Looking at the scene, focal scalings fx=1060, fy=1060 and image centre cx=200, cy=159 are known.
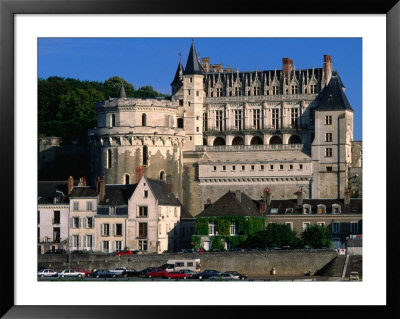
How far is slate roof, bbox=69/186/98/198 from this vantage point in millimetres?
41925

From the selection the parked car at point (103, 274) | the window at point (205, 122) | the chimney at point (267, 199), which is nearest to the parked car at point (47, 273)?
the parked car at point (103, 274)

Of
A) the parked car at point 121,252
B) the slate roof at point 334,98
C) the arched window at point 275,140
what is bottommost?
the parked car at point 121,252

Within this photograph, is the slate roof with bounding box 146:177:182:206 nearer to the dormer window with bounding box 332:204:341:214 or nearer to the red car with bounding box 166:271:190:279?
the dormer window with bounding box 332:204:341:214

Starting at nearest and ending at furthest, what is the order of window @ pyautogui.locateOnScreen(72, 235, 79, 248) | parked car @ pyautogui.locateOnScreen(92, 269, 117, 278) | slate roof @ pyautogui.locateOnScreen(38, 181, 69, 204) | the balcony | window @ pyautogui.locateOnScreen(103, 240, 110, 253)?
parked car @ pyautogui.locateOnScreen(92, 269, 117, 278), window @ pyautogui.locateOnScreen(103, 240, 110, 253), window @ pyautogui.locateOnScreen(72, 235, 79, 248), slate roof @ pyautogui.locateOnScreen(38, 181, 69, 204), the balcony

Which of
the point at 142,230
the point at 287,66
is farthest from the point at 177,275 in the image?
the point at 287,66

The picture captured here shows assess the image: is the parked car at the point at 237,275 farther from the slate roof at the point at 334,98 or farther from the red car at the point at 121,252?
the slate roof at the point at 334,98

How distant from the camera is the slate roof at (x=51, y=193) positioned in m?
41.9

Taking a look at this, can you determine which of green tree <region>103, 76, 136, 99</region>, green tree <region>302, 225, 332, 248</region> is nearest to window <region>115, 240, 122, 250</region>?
green tree <region>302, 225, 332, 248</region>

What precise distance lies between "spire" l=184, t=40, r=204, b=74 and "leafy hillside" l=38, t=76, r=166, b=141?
6.99m

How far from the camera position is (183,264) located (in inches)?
1344

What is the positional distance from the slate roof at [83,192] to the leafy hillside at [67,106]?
45.7ft
